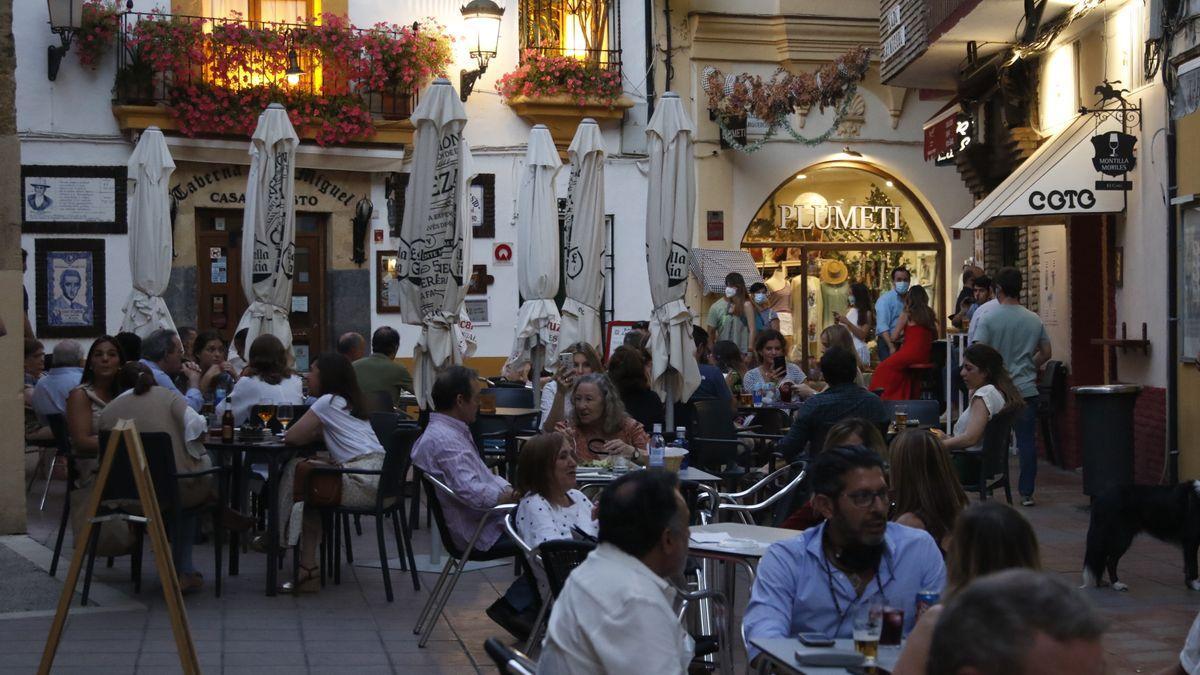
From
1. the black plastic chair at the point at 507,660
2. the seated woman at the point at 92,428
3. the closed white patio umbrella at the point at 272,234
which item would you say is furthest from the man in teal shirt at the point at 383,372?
the black plastic chair at the point at 507,660

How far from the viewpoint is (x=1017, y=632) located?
93.6 inches

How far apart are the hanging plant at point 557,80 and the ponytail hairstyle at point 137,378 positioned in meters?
12.0

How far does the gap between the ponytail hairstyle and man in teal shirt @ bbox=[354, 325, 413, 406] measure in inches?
138

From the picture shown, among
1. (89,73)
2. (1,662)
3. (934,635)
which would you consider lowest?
(1,662)

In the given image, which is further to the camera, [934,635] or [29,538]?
[29,538]

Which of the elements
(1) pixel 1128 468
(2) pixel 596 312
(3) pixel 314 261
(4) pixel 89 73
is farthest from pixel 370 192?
(1) pixel 1128 468

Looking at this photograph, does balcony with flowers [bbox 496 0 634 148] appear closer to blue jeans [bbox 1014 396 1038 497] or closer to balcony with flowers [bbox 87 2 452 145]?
balcony with flowers [bbox 87 2 452 145]

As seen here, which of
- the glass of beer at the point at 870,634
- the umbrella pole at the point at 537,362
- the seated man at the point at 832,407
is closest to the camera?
the glass of beer at the point at 870,634

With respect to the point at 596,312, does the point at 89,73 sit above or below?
above

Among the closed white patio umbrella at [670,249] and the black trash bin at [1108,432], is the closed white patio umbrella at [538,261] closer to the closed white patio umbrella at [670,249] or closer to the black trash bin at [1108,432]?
the closed white patio umbrella at [670,249]

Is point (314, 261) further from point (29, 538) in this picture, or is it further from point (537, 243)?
point (29, 538)

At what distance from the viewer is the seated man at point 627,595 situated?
400cm

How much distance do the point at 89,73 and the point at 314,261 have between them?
362 centimetres

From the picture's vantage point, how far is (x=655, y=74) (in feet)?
70.6
